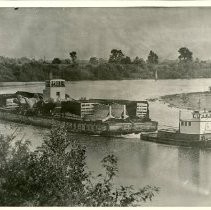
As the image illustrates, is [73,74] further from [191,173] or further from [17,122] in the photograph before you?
[191,173]

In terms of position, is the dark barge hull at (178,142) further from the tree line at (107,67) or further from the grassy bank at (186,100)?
the tree line at (107,67)

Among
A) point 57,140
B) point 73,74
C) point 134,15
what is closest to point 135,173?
point 57,140

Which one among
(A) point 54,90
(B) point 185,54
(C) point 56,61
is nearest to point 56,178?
(A) point 54,90

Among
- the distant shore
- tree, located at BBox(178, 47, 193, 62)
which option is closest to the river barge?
the distant shore

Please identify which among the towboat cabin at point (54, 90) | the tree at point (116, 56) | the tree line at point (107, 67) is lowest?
the towboat cabin at point (54, 90)

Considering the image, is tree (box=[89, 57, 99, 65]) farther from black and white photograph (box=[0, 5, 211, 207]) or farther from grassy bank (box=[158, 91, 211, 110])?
grassy bank (box=[158, 91, 211, 110])

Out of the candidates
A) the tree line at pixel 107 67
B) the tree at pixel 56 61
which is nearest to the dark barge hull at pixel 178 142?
the tree line at pixel 107 67

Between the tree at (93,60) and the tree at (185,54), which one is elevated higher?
the tree at (185,54)
